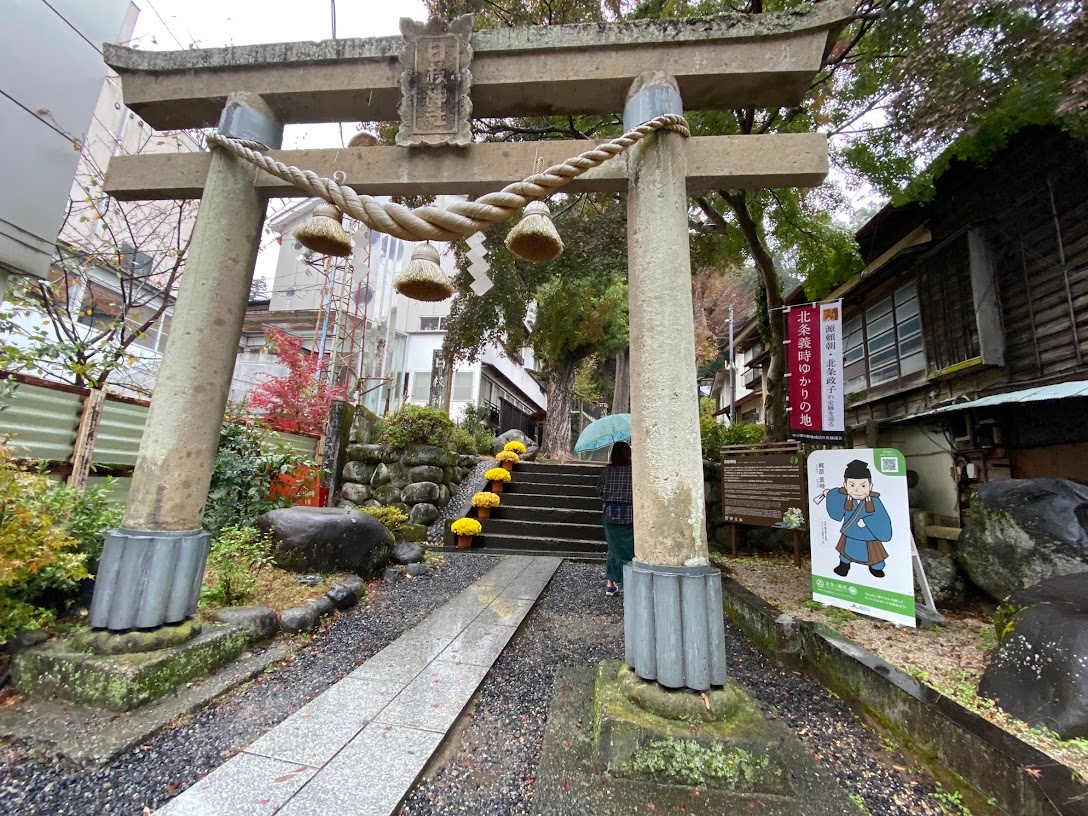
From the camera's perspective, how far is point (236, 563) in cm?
450

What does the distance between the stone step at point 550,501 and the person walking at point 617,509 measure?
3.48m

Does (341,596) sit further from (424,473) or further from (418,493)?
(424,473)

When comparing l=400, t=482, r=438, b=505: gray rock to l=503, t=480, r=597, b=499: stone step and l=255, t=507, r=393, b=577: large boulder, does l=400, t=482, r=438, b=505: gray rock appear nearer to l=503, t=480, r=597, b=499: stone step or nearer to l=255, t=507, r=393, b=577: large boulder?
l=503, t=480, r=597, b=499: stone step

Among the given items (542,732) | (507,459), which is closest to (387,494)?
(507,459)

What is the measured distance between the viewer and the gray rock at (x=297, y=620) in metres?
3.96

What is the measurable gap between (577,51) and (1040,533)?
6.14 metres

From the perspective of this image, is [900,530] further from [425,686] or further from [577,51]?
[577,51]

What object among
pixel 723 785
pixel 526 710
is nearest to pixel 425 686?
pixel 526 710

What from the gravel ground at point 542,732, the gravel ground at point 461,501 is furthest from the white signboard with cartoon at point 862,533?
the gravel ground at point 461,501

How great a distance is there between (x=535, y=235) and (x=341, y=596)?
13.6 ft

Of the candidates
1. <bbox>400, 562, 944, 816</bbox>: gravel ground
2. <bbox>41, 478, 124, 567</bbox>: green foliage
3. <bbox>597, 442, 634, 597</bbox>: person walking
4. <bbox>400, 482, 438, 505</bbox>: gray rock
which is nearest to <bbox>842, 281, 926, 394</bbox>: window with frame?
<bbox>597, 442, 634, 597</bbox>: person walking

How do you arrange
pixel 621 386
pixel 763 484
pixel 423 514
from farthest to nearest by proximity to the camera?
pixel 621 386 → pixel 423 514 → pixel 763 484

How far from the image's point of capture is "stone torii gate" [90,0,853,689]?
2.77 meters

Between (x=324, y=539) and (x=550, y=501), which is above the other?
(x=550, y=501)
